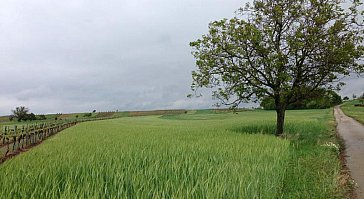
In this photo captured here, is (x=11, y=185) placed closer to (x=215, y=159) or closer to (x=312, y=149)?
(x=215, y=159)

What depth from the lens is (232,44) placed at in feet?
66.3

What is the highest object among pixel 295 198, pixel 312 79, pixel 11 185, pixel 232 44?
pixel 232 44

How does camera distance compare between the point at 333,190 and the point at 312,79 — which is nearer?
the point at 333,190

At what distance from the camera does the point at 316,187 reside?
25.2ft

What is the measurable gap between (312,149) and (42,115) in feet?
245

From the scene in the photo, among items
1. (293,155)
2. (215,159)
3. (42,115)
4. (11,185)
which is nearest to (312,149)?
(293,155)

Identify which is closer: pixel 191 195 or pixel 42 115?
pixel 191 195

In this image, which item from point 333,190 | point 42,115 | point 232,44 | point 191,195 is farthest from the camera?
point 42,115

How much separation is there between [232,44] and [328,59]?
5864mm

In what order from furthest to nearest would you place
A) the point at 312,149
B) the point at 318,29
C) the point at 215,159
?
the point at 318,29 → the point at 312,149 → the point at 215,159

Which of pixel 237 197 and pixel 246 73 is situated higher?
pixel 246 73

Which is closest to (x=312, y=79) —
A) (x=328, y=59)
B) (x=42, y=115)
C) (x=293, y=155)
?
(x=328, y=59)

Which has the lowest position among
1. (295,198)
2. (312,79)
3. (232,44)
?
(295,198)

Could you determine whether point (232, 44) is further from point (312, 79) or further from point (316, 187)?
point (316, 187)
